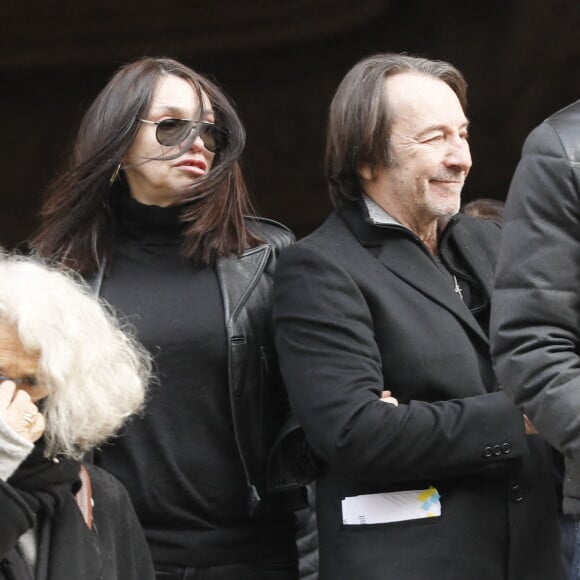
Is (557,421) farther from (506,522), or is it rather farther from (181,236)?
(181,236)

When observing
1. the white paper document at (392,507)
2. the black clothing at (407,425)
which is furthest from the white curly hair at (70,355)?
the white paper document at (392,507)

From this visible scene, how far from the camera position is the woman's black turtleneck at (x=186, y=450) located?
3096mm

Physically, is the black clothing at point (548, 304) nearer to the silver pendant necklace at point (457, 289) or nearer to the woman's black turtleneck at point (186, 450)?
the silver pendant necklace at point (457, 289)

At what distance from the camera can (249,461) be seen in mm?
3135

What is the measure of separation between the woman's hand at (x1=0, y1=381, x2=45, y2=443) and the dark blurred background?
5.08 metres

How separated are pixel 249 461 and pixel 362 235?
1.82 feet

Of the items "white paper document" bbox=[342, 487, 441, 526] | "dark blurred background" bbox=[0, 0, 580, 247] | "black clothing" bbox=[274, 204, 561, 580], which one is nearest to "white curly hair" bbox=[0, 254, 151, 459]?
"black clothing" bbox=[274, 204, 561, 580]

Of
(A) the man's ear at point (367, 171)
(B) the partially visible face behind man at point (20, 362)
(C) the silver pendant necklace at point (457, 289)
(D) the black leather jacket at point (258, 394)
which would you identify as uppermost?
(A) the man's ear at point (367, 171)

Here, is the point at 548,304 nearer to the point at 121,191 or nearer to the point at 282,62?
the point at 121,191

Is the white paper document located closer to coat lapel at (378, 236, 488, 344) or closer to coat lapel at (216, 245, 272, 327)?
coat lapel at (378, 236, 488, 344)

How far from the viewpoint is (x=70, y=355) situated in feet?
8.21

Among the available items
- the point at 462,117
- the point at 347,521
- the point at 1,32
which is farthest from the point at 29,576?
the point at 1,32

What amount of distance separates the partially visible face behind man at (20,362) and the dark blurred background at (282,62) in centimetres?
498

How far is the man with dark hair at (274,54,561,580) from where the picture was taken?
2.83 meters
